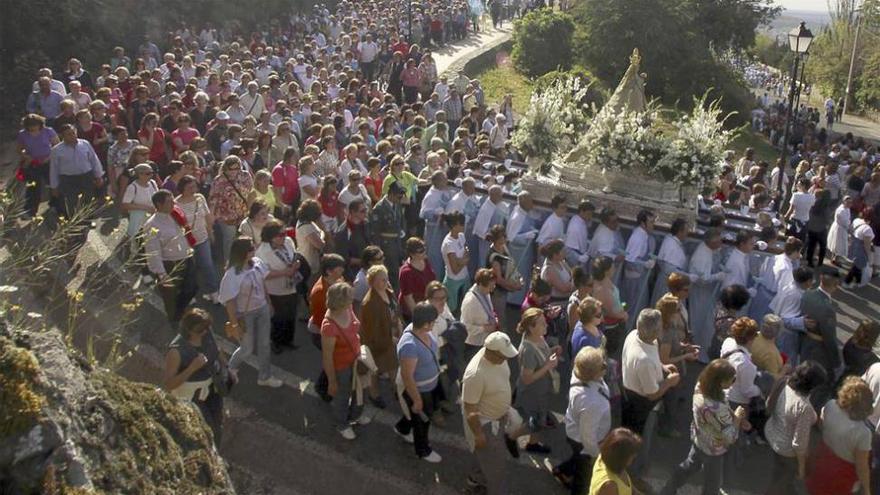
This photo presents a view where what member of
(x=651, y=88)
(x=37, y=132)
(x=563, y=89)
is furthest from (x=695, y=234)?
(x=651, y=88)

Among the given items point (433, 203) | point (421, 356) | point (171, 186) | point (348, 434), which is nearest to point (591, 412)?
point (421, 356)

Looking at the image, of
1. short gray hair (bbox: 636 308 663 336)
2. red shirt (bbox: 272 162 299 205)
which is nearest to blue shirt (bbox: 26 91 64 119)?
red shirt (bbox: 272 162 299 205)

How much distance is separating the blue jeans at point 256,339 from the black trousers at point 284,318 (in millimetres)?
572

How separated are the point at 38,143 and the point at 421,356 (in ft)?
21.7

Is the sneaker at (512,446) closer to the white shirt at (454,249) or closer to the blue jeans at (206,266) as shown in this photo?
the white shirt at (454,249)

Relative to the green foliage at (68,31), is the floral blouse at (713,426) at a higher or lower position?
lower

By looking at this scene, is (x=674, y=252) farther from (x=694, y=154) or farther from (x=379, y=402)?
(x=379, y=402)

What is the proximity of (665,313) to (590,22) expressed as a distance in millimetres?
27130

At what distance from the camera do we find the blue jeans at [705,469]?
6031 mm

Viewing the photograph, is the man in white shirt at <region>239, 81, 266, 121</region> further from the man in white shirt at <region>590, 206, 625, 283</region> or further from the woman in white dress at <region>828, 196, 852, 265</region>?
the woman in white dress at <region>828, 196, 852, 265</region>

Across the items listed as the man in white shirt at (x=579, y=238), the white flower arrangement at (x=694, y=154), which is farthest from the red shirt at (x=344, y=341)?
the white flower arrangement at (x=694, y=154)

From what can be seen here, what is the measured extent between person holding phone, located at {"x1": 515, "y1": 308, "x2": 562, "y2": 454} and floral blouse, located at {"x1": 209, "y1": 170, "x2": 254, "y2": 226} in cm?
413

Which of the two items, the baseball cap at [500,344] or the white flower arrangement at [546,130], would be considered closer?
the baseball cap at [500,344]

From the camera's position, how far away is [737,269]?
888 cm
